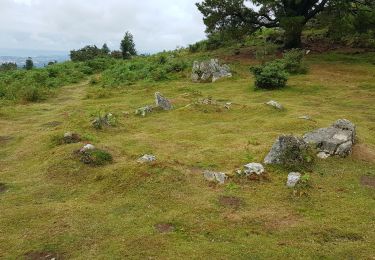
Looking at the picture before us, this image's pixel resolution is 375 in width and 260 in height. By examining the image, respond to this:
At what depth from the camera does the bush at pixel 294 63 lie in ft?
104

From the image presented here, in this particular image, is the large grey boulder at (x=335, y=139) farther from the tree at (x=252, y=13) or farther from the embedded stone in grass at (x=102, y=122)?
the tree at (x=252, y=13)

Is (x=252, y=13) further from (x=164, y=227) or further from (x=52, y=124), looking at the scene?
(x=164, y=227)

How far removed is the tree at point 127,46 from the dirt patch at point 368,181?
5083cm

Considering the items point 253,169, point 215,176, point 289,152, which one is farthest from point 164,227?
point 289,152

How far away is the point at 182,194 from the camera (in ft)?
41.4

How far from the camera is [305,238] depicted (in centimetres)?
1032

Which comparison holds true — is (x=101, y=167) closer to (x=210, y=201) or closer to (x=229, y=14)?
(x=210, y=201)

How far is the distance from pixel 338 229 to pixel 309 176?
2.77m

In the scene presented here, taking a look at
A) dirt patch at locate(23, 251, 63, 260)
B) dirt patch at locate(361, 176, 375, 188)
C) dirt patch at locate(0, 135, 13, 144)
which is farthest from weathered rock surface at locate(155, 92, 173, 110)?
dirt patch at locate(23, 251, 63, 260)

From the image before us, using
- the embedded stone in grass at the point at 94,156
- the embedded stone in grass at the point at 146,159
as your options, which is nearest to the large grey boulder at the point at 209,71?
the embedded stone in grass at the point at 94,156

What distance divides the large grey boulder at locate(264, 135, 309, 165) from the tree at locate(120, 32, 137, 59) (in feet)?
162

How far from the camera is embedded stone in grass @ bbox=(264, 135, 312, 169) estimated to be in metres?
14.0

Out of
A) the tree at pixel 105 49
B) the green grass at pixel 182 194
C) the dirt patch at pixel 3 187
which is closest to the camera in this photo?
the green grass at pixel 182 194

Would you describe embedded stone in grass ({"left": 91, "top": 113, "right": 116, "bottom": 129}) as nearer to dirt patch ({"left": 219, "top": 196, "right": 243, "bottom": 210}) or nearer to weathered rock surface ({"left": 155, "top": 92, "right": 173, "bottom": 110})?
weathered rock surface ({"left": 155, "top": 92, "right": 173, "bottom": 110})
